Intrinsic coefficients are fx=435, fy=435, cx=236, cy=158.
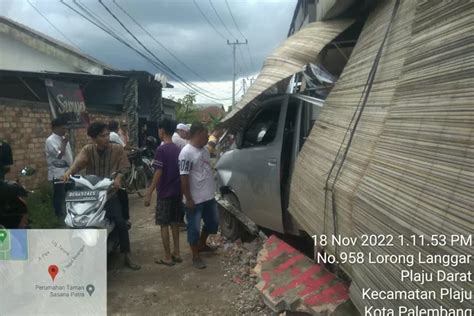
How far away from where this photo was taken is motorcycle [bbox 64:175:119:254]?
4.04 m

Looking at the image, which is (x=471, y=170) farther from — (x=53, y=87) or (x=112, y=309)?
(x=53, y=87)

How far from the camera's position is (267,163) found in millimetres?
4773

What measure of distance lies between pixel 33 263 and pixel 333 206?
2.13m

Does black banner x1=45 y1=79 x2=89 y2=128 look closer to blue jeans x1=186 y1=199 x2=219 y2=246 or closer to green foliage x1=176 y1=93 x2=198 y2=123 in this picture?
blue jeans x1=186 y1=199 x2=219 y2=246

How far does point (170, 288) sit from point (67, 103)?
5.07 m

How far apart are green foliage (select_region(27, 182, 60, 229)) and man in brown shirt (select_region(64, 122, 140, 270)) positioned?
134cm

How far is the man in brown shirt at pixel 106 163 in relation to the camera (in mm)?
4523

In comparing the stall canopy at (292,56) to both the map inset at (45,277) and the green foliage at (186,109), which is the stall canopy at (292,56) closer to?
the map inset at (45,277)

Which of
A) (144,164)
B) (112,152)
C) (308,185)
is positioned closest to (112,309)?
(112,152)

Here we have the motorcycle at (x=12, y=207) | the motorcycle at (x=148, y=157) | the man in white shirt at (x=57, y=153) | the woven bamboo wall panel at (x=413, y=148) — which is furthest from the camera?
the motorcycle at (x=148, y=157)

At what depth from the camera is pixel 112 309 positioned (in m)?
3.75

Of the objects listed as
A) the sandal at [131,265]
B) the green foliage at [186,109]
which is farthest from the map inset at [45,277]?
the green foliage at [186,109]

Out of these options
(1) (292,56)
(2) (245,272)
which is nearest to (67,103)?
(2) (245,272)

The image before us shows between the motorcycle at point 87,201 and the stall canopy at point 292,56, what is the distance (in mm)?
1491
